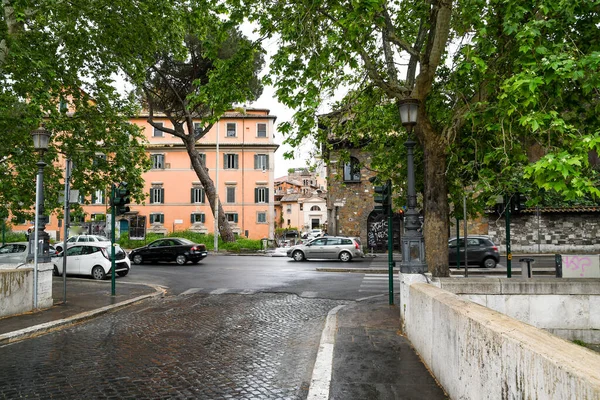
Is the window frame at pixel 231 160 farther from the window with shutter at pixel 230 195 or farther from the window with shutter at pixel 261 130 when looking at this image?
the window with shutter at pixel 261 130

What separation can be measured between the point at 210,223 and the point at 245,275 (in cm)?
2900

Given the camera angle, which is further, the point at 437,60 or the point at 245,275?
the point at 245,275

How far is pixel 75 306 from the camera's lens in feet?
34.2

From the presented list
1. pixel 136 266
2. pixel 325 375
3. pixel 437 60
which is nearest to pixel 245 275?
pixel 136 266

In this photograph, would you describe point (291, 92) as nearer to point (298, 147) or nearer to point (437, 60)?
point (298, 147)

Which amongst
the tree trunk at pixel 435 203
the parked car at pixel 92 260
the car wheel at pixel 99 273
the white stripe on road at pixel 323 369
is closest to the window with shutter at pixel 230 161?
the parked car at pixel 92 260

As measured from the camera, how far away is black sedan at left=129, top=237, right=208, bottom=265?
23.4 metres

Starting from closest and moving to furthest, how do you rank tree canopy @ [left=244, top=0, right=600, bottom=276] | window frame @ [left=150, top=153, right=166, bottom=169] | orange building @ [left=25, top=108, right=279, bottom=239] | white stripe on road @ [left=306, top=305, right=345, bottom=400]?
white stripe on road @ [left=306, top=305, right=345, bottom=400]
tree canopy @ [left=244, top=0, right=600, bottom=276]
orange building @ [left=25, top=108, right=279, bottom=239]
window frame @ [left=150, top=153, right=166, bottom=169]

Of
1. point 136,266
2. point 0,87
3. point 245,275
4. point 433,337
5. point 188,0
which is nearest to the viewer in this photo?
point 433,337

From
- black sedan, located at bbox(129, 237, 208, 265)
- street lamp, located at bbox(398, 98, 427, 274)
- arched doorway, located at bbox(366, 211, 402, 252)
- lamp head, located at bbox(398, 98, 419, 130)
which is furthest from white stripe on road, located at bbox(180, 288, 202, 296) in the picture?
arched doorway, located at bbox(366, 211, 402, 252)

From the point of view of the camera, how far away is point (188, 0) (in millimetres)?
15188

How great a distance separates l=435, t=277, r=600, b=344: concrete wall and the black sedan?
58.6 ft

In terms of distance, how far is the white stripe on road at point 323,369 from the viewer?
4605mm

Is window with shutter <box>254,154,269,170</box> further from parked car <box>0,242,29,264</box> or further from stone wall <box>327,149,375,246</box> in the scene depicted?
parked car <box>0,242,29,264</box>
